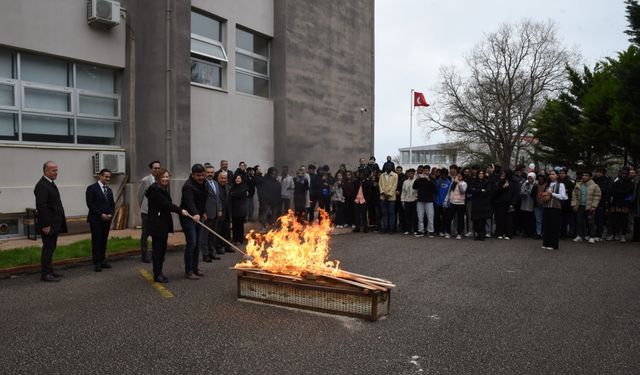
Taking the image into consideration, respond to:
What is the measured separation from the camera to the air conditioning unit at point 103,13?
1308 cm

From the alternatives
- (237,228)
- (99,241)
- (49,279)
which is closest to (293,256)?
(99,241)

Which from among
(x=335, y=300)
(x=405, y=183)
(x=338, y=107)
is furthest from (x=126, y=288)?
(x=338, y=107)

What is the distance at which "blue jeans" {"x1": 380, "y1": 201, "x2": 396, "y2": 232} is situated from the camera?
15094 mm

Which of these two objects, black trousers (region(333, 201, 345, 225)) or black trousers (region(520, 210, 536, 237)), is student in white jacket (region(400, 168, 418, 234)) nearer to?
black trousers (region(333, 201, 345, 225))

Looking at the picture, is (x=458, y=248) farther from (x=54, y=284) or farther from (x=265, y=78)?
(x=265, y=78)

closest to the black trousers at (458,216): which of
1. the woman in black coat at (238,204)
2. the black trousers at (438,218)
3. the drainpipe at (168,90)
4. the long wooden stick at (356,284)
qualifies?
the black trousers at (438,218)

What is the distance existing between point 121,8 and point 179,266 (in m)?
8.60

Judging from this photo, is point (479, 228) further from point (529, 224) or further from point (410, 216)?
point (410, 216)

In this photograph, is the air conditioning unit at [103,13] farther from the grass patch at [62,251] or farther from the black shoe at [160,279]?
the black shoe at [160,279]

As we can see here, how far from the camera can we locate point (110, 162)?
45.0 feet

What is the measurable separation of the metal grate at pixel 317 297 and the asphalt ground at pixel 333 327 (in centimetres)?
14

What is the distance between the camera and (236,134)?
17.0 m

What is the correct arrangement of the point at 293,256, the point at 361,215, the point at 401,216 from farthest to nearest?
the point at 361,215, the point at 401,216, the point at 293,256

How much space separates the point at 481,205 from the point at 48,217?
10442mm
